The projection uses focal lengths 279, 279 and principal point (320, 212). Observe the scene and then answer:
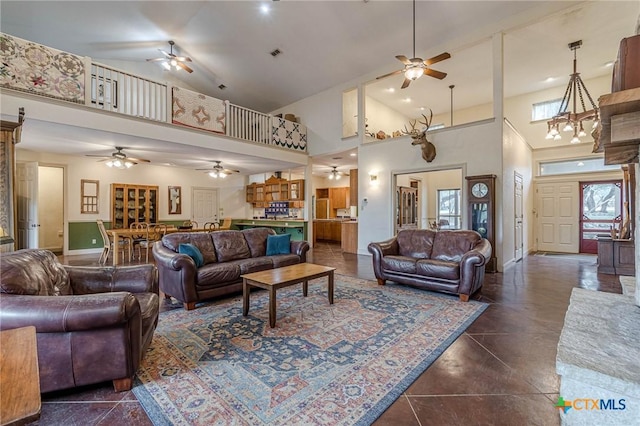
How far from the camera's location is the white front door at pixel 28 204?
6.44m

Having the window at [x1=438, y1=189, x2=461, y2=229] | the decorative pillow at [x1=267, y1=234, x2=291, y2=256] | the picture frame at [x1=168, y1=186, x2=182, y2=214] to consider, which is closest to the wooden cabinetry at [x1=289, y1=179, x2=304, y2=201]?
the picture frame at [x1=168, y1=186, x2=182, y2=214]

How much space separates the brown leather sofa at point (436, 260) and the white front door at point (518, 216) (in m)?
2.76

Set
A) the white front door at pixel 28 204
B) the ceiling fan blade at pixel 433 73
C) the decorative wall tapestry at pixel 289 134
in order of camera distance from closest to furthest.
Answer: the ceiling fan blade at pixel 433 73 → the white front door at pixel 28 204 → the decorative wall tapestry at pixel 289 134

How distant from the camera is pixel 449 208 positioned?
9.50m

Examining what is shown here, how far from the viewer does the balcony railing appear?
4.10 metres

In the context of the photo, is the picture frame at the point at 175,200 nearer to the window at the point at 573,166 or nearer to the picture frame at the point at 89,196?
the picture frame at the point at 89,196

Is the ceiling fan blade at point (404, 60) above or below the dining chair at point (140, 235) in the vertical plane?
above

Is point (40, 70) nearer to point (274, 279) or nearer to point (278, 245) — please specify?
point (278, 245)

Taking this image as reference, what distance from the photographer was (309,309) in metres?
3.31

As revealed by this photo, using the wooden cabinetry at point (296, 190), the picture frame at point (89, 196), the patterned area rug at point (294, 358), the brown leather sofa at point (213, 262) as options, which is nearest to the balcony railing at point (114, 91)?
the wooden cabinetry at point (296, 190)

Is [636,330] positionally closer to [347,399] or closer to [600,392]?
[600,392]

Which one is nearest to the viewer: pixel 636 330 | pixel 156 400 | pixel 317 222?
pixel 636 330

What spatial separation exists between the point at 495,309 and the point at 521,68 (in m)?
6.21

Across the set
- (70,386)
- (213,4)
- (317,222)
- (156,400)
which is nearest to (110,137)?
(213,4)
